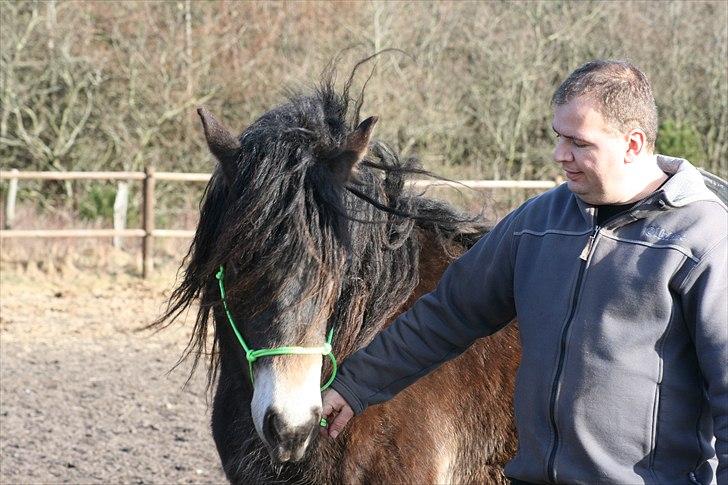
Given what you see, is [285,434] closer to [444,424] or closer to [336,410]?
[336,410]

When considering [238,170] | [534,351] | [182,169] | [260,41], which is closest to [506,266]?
[534,351]

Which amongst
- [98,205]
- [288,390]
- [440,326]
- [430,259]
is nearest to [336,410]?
[288,390]

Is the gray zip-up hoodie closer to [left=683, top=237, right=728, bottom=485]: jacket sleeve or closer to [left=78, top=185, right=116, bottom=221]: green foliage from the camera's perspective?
[left=683, top=237, right=728, bottom=485]: jacket sleeve

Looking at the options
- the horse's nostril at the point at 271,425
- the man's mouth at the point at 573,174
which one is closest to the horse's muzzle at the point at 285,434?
the horse's nostril at the point at 271,425

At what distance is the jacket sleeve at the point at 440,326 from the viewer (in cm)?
253

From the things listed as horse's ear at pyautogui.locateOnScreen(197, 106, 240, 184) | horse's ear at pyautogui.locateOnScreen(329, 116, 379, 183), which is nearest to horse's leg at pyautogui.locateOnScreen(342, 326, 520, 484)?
horse's ear at pyautogui.locateOnScreen(329, 116, 379, 183)

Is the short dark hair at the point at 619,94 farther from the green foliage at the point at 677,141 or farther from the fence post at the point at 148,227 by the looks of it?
the green foliage at the point at 677,141

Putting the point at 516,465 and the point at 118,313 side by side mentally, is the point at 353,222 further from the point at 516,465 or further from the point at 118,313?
the point at 118,313

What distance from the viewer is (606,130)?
2.09 m

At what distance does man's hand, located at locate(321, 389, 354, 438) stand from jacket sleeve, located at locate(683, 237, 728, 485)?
102 cm

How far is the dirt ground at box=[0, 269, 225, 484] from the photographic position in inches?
224

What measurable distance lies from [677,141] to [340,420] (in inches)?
645

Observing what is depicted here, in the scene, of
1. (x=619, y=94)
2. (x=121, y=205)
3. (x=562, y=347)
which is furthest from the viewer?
(x=121, y=205)

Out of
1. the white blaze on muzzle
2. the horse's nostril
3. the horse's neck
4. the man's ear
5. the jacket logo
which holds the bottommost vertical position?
the horse's nostril
